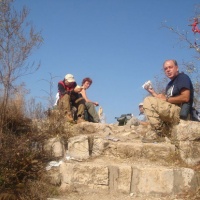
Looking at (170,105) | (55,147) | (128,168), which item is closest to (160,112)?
(170,105)

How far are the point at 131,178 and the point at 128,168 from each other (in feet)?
0.51

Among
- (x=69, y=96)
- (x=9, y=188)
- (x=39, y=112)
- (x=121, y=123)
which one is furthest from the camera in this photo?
(x=121, y=123)

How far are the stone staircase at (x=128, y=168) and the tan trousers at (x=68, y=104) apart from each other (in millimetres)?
1216

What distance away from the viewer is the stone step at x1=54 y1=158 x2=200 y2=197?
176 inches

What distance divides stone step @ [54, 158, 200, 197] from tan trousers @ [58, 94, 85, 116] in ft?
6.15

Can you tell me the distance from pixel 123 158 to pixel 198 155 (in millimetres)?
1237

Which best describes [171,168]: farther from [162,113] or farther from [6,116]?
[6,116]

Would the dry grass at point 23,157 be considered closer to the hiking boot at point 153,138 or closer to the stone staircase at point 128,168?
the stone staircase at point 128,168

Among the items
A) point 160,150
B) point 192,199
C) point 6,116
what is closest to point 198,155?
point 160,150

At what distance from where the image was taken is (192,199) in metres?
4.16

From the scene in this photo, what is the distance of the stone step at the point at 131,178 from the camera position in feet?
14.7

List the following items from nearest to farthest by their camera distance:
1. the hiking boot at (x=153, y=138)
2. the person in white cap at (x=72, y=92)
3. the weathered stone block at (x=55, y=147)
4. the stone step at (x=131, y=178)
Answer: the stone step at (x=131, y=178) < the weathered stone block at (x=55, y=147) < the hiking boot at (x=153, y=138) < the person in white cap at (x=72, y=92)

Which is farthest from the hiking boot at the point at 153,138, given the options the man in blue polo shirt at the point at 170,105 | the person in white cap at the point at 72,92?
the person in white cap at the point at 72,92

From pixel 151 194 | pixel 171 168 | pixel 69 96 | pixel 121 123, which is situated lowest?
pixel 151 194
